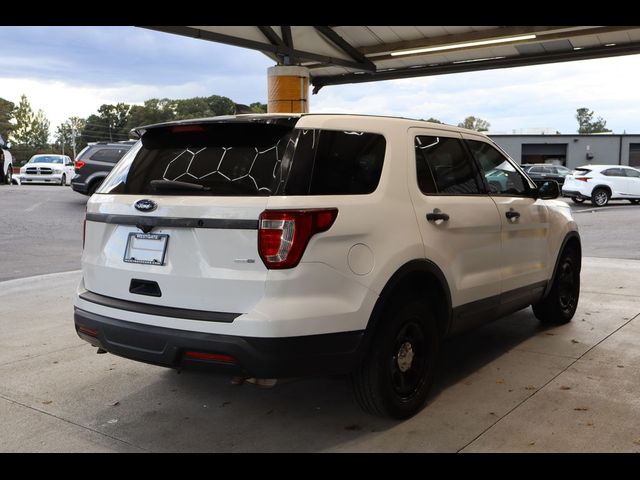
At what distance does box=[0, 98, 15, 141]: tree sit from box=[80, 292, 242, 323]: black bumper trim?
10269 centimetres

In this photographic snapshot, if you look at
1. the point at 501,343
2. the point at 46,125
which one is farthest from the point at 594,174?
the point at 46,125

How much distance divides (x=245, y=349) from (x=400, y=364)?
116cm

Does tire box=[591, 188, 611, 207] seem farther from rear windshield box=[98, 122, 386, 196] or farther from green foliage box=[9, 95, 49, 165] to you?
green foliage box=[9, 95, 49, 165]

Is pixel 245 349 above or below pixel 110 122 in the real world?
below

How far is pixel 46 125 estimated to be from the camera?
112438mm

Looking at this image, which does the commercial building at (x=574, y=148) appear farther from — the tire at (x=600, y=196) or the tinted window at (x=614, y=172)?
the tire at (x=600, y=196)

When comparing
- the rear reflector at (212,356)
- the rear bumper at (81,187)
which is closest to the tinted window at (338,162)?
the rear reflector at (212,356)

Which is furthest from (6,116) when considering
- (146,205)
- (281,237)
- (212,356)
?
(281,237)

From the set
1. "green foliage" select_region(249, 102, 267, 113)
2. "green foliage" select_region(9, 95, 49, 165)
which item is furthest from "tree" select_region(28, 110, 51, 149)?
"green foliage" select_region(249, 102, 267, 113)

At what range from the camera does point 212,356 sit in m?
3.26

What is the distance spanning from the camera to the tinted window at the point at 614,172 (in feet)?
77.7

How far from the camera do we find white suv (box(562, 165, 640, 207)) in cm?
2356

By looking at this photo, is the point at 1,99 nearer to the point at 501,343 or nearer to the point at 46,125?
the point at 46,125

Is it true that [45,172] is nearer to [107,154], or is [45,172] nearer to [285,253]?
[107,154]
